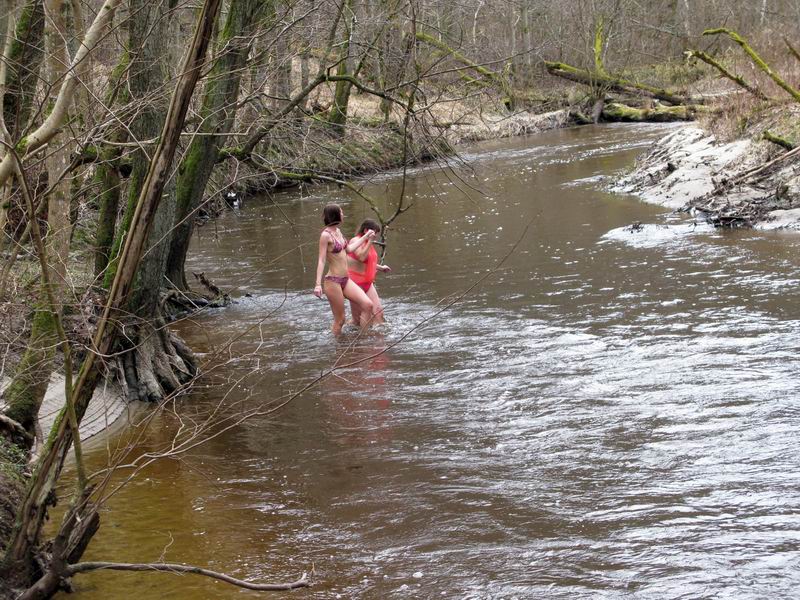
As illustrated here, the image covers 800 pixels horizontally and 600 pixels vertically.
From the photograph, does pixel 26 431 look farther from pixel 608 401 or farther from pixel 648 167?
pixel 648 167

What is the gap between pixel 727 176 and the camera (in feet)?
60.2

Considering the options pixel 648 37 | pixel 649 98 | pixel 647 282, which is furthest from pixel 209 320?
pixel 648 37

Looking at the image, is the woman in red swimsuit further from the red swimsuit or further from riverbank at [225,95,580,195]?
riverbank at [225,95,580,195]

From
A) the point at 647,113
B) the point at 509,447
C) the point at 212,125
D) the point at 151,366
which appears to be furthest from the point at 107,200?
the point at 647,113

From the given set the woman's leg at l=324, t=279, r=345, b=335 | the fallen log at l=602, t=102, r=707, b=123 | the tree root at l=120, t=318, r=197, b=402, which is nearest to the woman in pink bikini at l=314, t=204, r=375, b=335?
the woman's leg at l=324, t=279, r=345, b=335

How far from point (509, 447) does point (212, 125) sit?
223 inches

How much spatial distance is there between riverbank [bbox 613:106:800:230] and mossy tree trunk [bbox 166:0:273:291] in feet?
30.4

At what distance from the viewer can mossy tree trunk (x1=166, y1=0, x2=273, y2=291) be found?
34.8 feet

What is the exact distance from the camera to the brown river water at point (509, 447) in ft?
17.9

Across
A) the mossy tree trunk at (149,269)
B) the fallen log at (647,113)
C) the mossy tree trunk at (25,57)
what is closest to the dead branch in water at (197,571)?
the mossy tree trunk at (25,57)

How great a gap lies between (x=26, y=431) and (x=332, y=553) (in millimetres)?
2574

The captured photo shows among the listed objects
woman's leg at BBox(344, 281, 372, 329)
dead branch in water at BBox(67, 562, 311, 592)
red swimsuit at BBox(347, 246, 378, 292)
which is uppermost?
red swimsuit at BBox(347, 246, 378, 292)

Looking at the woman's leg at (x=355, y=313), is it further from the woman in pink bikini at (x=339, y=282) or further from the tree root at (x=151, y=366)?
the tree root at (x=151, y=366)

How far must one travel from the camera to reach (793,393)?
791 cm
